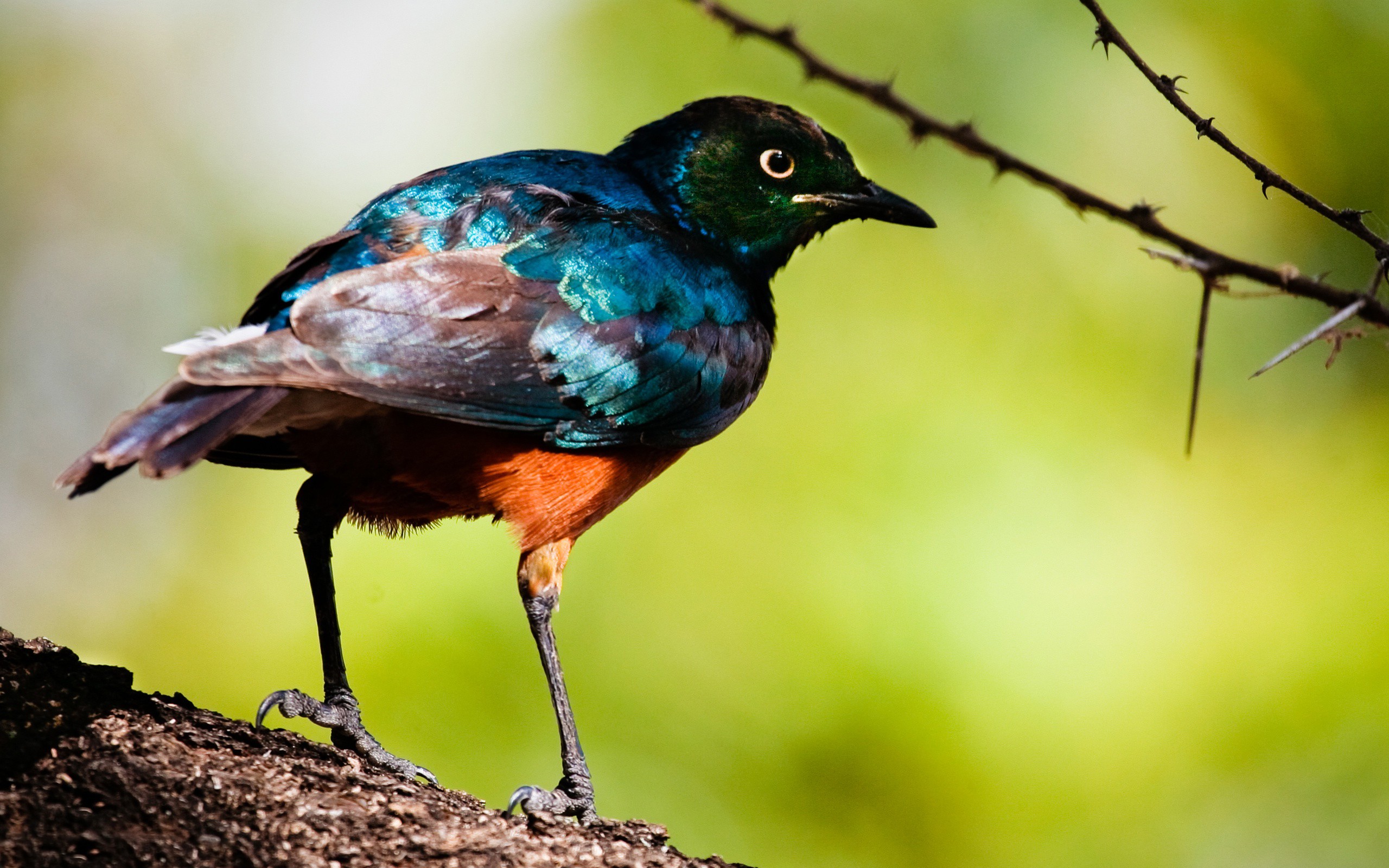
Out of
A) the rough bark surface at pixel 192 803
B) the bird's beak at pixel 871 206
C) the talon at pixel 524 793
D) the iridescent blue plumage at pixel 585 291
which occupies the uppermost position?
the bird's beak at pixel 871 206

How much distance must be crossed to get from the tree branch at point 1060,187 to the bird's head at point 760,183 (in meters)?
3.72

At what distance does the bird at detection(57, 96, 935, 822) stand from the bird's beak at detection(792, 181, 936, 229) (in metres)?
0.01

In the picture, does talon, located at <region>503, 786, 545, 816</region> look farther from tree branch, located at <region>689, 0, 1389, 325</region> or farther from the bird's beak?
tree branch, located at <region>689, 0, 1389, 325</region>

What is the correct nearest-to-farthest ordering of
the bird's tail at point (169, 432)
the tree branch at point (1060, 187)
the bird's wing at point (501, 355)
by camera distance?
the tree branch at point (1060, 187) < the bird's tail at point (169, 432) < the bird's wing at point (501, 355)

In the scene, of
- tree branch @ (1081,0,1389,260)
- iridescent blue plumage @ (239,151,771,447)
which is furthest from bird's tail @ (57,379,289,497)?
tree branch @ (1081,0,1389,260)

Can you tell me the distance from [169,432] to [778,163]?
3141 mm

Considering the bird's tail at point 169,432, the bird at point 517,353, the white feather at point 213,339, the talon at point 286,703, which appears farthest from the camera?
the talon at point 286,703

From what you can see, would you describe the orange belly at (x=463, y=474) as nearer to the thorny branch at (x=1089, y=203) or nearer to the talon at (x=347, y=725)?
the talon at (x=347, y=725)

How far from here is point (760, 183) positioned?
593 cm

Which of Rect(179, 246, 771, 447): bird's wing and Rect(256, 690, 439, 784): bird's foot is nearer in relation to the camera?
Rect(179, 246, 771, 447): bird's wing

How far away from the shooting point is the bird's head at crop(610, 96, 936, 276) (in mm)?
5910

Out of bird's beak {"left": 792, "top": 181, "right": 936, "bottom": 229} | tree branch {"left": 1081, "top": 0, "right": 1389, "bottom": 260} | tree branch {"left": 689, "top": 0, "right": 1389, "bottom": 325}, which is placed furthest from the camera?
bird's beak {"left": 792, "top": 181, "right": 936, "bottom": 229}

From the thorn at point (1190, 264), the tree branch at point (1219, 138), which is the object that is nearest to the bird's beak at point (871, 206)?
the tree branch at point (1219, 138)

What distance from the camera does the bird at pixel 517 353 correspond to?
4.38 m
